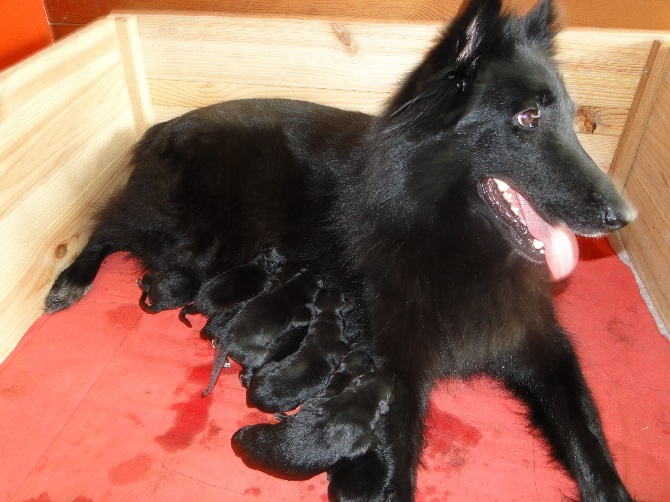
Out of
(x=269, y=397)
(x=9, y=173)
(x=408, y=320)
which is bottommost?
(x=269, y=397)

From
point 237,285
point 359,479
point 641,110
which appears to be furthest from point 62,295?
point 641,110

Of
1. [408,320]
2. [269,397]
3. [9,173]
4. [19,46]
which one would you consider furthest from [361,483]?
[19,46]

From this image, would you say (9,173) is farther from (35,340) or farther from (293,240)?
(293,240)

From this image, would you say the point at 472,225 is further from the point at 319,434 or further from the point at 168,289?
the point at 168,289

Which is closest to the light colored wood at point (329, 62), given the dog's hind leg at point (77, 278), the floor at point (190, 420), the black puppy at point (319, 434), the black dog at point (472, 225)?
the black dog at point (472, 225)

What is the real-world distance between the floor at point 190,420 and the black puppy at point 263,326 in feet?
0.46

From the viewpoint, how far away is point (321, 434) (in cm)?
135

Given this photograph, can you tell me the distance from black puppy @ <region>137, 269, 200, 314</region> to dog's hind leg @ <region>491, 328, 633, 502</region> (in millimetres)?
1100

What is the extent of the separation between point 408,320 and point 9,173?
1.38 meters

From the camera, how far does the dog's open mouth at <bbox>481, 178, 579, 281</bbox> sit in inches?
58.8

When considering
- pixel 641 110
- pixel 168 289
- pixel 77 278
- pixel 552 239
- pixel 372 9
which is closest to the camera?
pixel 552 239

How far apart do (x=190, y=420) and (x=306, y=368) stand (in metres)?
0.39

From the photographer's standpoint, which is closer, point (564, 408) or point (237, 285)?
point (564, 408)

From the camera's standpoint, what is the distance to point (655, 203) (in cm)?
214
